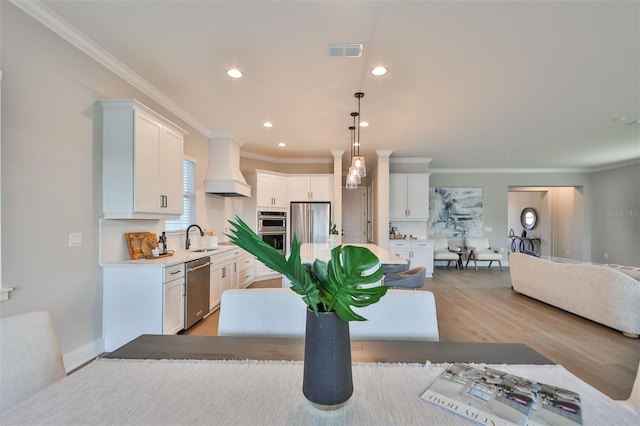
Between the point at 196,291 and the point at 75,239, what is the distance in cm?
128

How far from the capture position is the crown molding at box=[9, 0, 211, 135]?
1.99m

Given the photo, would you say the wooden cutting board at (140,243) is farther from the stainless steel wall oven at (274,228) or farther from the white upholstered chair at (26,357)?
the stainless steel wall oven at (274,228)

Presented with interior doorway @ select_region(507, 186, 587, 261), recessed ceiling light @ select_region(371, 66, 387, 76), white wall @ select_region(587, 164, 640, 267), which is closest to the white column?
recessed ceiling light @ select_region(371, 66, 387, 76)

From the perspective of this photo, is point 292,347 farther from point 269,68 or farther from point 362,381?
point 269,68

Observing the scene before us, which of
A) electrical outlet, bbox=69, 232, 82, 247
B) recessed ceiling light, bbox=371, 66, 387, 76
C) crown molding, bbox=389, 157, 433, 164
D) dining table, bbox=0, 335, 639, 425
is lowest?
dining table, bbox=0, 335, 639, 425

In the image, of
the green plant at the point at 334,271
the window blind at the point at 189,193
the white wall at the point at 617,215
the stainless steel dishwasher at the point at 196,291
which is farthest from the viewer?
the white wall at the point at 617,215

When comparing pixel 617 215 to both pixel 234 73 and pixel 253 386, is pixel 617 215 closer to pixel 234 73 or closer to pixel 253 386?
pixel 234 73

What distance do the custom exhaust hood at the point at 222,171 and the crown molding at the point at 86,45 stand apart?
1.29 m

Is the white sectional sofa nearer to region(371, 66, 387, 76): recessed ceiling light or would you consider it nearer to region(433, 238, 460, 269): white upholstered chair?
region(433, 238, 460, 269): white upholstered chair

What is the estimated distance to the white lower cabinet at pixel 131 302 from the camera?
2635 mm

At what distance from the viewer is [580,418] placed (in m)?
0.67

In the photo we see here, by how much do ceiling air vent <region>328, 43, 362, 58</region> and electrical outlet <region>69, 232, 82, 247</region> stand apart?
2.66 m

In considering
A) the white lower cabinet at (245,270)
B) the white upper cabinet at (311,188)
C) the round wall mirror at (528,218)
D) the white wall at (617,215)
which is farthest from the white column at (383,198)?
the round wall mirror at (528,218)

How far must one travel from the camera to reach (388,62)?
2.64 meters
